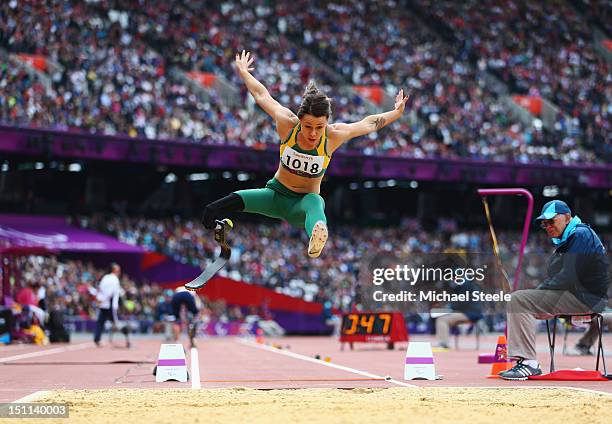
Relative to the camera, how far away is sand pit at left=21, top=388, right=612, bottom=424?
7.18 m

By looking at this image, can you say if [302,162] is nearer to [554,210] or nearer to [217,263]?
[217,263]

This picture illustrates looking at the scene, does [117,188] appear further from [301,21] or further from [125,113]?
[301,21]

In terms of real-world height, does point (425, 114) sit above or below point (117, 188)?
above

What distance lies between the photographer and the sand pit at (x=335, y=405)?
7.18 meters

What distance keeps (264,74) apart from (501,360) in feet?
96.1

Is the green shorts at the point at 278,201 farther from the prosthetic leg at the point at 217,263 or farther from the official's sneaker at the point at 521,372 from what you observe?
the official's sneaker at the point at 521,372

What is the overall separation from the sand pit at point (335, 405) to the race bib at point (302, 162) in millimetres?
2214

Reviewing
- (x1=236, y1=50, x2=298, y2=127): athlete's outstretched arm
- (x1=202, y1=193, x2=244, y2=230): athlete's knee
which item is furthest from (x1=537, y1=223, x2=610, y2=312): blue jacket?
(x1=202, y1=193, x2=244, y2=230): athlete's knee

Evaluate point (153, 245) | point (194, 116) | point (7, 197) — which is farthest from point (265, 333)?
point (7, 197)

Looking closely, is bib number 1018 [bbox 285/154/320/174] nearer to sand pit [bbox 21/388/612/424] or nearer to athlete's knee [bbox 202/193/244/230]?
athlete's knee [bbox 202/193/244/230]

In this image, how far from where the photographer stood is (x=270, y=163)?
39.4m

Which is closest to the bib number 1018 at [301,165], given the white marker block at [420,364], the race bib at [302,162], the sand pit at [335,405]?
the race bib at [302,162]

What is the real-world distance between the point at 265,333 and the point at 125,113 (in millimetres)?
9829

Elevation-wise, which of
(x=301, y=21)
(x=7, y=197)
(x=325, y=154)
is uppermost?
(x=301, y=21)
